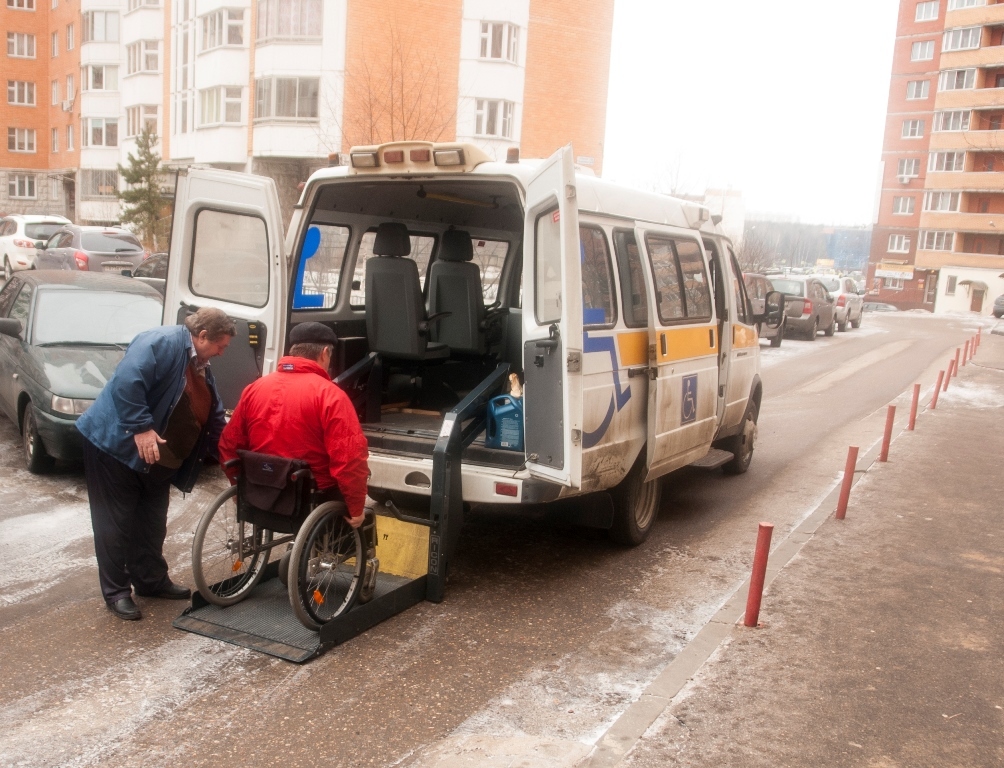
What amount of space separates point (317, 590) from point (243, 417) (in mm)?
981

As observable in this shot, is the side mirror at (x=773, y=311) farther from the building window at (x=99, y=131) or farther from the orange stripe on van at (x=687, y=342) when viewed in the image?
the building window at (x=99, y=131)

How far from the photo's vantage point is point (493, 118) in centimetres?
3962

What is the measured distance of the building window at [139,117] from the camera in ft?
165

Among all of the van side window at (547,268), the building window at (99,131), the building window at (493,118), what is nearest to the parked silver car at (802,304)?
the building window at (493,118)

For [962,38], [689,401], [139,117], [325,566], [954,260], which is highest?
[962,38]

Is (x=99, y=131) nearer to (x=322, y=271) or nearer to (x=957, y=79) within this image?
(x=322, y=271)

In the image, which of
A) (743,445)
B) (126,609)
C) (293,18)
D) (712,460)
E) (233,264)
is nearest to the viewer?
(126,609)

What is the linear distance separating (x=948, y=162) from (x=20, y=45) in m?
66.4

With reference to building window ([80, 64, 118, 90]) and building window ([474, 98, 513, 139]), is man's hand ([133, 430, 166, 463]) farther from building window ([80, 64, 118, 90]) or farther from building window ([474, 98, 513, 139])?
building window ([80, 64, 118, 90])

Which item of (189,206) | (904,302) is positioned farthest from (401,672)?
(904,302)

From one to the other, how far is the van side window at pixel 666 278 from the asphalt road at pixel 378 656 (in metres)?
1.75

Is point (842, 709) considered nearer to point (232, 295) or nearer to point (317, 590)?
point (317, 590)

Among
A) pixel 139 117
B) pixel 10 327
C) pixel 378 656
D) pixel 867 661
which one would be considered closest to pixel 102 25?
pixel 139 117

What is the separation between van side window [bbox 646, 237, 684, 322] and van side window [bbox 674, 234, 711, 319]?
0.16 meters
